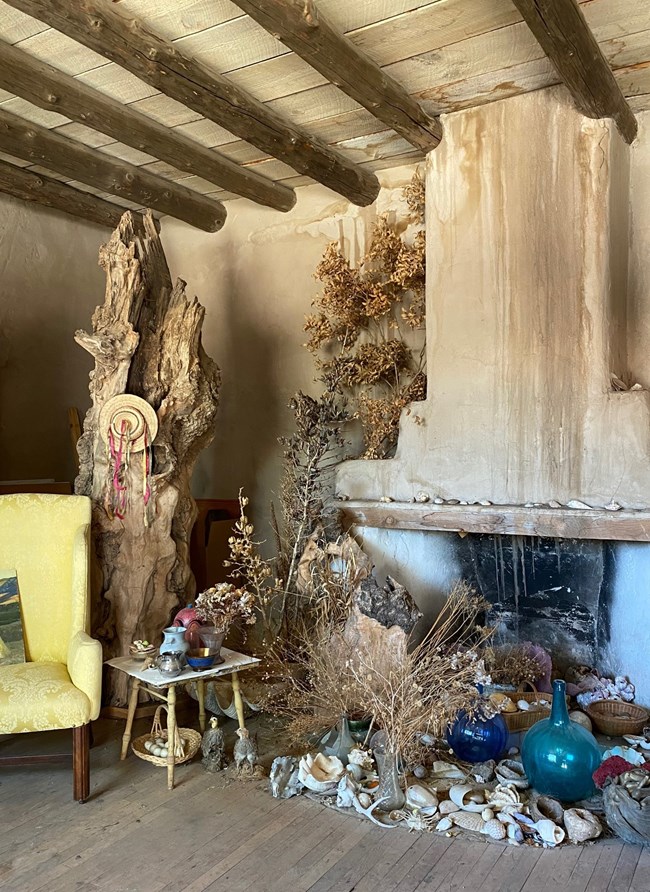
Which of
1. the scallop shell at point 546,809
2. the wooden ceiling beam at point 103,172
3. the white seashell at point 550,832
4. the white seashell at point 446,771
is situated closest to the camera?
the white seashell at point 550,832

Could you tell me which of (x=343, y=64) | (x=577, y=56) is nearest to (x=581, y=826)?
(x=577, y=56)

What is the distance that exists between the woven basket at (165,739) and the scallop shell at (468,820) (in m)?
1.14

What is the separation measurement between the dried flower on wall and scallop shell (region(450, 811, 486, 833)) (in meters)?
1.91

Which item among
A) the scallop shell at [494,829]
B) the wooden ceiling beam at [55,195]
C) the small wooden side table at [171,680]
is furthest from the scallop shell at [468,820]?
the wooden ceiling beam at [55,195]

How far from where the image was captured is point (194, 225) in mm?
4867

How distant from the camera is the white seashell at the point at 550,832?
7.78 feet

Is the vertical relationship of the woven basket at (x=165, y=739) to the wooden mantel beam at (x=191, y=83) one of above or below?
below

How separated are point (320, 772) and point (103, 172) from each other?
11.2 ft

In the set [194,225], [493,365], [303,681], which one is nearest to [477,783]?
[303,681]

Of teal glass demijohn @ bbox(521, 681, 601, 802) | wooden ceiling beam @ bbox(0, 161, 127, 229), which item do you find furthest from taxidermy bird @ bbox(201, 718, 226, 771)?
wooden ceiling beam @ bbox(0, 161, 127, 229)

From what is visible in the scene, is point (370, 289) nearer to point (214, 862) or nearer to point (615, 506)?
point (615, 506)

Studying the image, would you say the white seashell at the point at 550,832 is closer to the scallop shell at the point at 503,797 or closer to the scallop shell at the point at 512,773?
the scallop shell at the point at 503,797

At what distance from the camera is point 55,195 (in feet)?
14.7

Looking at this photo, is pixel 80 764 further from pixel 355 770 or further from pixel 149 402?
pixel 149 402
